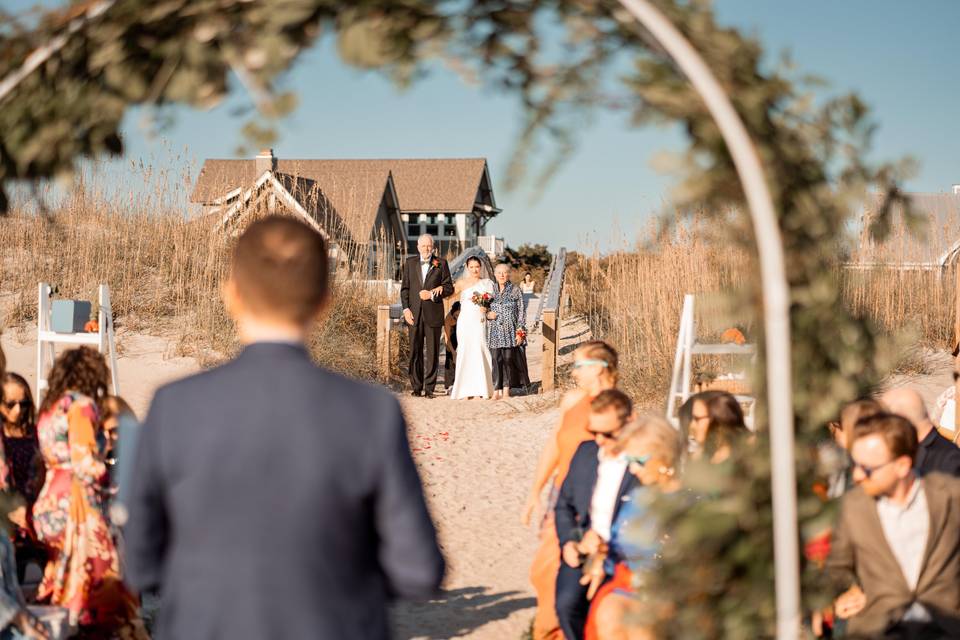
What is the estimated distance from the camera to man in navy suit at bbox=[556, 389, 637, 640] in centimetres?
452

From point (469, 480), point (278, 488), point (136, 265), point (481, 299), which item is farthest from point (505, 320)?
point (278, 488)

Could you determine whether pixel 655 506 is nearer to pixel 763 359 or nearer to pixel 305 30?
pixel 763 359

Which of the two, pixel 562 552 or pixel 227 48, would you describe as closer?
pixel 227 48

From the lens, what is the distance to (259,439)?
2.08 meters

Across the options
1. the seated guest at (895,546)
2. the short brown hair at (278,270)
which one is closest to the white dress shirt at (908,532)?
the seated guest at (895,546)

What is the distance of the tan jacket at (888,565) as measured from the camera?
364cm

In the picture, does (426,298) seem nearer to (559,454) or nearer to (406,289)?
(406,289)

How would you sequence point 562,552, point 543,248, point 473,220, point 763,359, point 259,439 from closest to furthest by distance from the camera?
point 259,439 < point 763,359 < point 562,552 < point 543,248 < point 473,220

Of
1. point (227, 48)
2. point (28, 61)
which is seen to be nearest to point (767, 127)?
point (227, 48)

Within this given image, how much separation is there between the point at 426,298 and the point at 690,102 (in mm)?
11231

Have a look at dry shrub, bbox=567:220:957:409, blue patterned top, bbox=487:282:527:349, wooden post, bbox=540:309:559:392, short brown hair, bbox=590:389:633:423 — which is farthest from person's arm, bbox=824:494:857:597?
wooden post, bbox=540:309:559:392

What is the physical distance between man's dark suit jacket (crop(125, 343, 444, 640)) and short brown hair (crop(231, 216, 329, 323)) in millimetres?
85

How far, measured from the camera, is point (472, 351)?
14.4 metres

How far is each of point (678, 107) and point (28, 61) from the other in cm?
202
